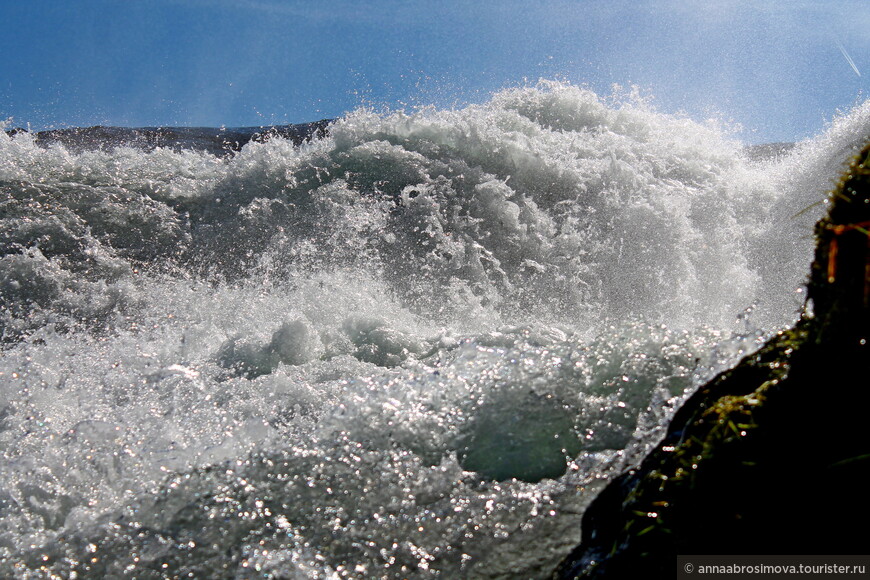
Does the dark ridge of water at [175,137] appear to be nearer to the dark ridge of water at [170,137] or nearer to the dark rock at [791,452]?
the dark ridge of water at [170,137]

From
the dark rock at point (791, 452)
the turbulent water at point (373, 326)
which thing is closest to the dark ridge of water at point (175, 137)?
the turbulent water at point (373, 326)

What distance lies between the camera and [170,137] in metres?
17.1

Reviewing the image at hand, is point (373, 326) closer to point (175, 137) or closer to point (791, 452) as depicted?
point (791, 452)

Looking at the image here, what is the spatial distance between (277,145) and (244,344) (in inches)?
164

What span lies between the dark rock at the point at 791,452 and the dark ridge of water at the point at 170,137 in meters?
11.6

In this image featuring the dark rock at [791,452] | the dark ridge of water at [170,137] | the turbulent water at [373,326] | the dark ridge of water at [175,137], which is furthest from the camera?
the dark ridge of water at [170,137]

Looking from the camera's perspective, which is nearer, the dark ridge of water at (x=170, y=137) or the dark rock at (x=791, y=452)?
the dark rock at (x=791, y=452)

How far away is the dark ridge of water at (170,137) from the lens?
13301 millimetres

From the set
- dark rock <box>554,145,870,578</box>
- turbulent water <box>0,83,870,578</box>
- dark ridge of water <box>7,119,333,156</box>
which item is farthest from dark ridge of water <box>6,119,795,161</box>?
dark rock <box>554,145,870,578</box>

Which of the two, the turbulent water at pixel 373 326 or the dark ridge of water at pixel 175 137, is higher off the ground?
the dark ridge of water at pixel 175 137

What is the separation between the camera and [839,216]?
124 centimetres

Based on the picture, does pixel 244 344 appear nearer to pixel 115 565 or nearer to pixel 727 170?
pixel 115 565

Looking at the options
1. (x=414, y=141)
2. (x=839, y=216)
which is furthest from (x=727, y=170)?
(x=839, y=216)

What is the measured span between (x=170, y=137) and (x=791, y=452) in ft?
62.1
